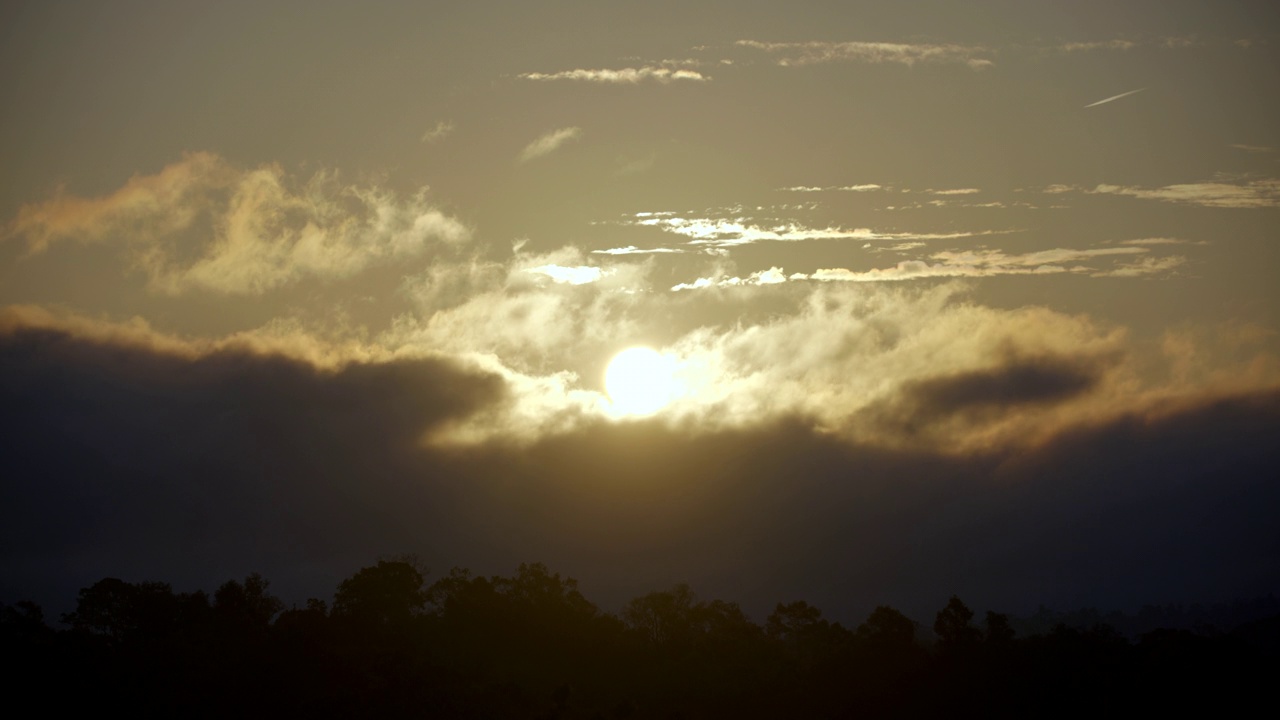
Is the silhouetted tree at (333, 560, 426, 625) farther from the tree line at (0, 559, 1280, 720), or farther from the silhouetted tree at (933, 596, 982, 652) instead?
the silhouetted tree at (933, 596, 982, 652)

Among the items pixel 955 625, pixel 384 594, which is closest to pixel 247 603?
pixel 384 594

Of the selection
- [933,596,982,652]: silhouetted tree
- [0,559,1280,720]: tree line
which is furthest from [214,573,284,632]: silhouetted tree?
[933,596,982,652]: silhouetted tree

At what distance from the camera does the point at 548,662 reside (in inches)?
6447

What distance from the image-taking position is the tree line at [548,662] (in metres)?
109

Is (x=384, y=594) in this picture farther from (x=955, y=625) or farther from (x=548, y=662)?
(x=955, y=625)

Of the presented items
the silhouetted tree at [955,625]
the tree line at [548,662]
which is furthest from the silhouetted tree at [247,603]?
the silhouetted tree at [955,625]

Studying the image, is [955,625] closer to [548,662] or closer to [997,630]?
[997,630]

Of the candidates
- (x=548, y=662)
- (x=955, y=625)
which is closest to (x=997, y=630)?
(x=955, y=625)

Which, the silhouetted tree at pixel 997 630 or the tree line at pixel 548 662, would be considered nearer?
the tree line at pixel 548 662

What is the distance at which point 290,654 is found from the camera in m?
122

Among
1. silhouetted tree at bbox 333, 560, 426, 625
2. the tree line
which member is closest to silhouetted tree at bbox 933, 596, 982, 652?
the tree line

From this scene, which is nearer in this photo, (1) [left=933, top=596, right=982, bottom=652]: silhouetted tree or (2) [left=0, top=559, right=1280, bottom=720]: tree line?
(2) [left=0, top=559, right=1280, bottom=720]: tree line

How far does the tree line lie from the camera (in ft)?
359

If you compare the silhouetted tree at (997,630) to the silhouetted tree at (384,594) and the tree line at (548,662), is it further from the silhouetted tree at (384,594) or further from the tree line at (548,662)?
the silhouetted tree at (384,594)
